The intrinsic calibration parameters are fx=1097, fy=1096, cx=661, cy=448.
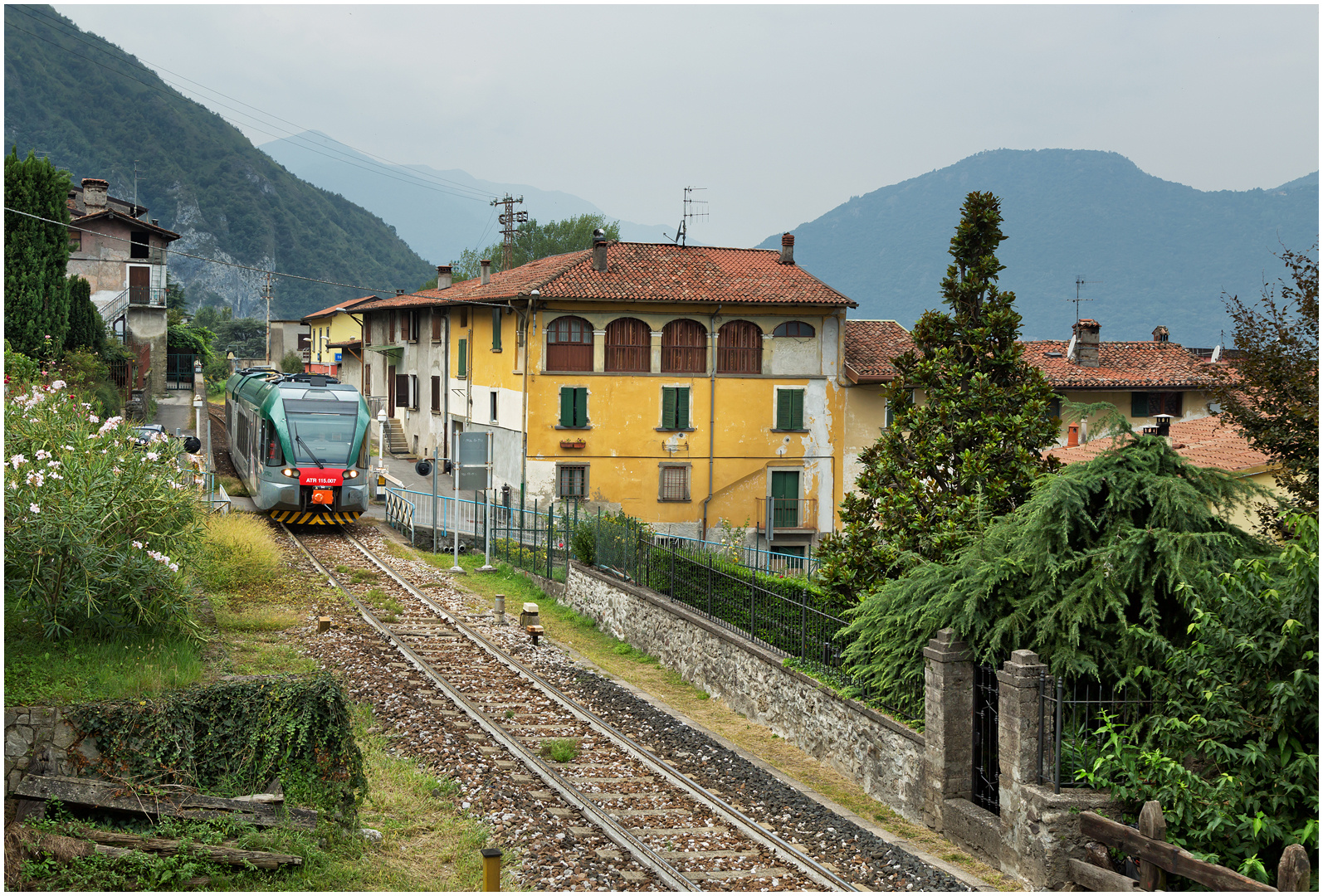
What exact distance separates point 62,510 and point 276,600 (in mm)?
8422

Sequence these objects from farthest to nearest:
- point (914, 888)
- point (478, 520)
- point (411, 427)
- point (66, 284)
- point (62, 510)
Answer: point (411, 427)
point (66, 284)
point (478, 520)
point (62, 510)
point (914, 888)

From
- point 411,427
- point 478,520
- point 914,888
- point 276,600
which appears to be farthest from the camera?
point 411,427

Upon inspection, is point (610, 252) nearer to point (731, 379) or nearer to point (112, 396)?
point (731, 379)

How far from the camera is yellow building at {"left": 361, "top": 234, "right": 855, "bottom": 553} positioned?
33.8m

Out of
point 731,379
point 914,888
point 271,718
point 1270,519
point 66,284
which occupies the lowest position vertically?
point 914,888

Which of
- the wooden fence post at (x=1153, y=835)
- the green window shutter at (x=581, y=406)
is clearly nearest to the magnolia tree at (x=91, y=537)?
the wooden fence post at (x=1153, y=835)

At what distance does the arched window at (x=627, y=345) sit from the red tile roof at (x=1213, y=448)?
12.8 meters

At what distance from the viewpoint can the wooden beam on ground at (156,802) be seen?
8.11 metres

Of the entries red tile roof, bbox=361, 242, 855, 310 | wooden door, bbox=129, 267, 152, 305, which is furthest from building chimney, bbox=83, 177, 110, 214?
red tile roof, bbox=361, 242, 855, 310

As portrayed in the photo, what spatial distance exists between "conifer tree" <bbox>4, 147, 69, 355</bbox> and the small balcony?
21.9 m

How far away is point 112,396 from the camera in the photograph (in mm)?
Answer: 36250

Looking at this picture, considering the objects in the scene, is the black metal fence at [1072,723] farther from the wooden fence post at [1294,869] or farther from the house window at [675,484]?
the house window at [675,484]

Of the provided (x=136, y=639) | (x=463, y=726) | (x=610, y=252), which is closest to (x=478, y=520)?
(x=610, y=252)

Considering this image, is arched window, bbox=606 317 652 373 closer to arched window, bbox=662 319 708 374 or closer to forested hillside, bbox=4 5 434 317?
arched window, bbox=662 319 708 374
